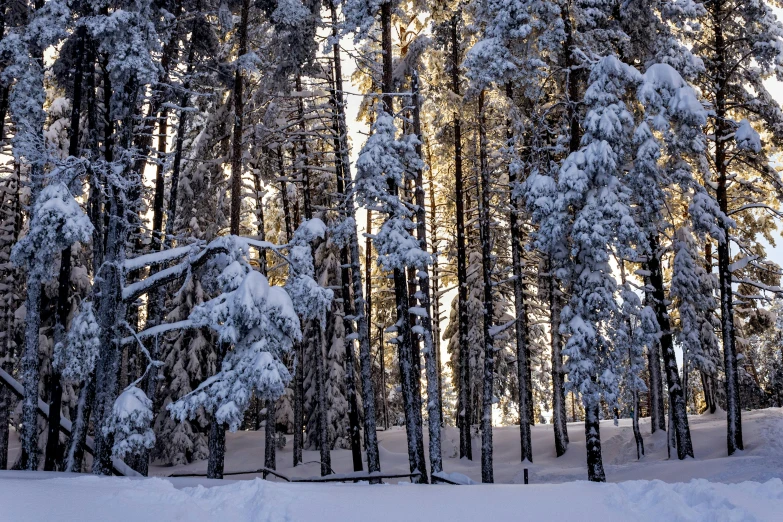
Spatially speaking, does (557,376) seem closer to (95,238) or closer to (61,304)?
(95,238)

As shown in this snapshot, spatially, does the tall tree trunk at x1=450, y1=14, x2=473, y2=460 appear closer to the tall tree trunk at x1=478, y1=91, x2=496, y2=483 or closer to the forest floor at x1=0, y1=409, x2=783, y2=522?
the tall tree trunk at x1=478, y1=91, x2=496, y2=483

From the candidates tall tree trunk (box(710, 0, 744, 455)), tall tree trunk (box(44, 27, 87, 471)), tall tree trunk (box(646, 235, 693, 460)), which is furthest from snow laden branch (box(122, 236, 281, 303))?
tall tree trunk (box(710, 0, 744, 455))

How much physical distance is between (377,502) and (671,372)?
13.7m

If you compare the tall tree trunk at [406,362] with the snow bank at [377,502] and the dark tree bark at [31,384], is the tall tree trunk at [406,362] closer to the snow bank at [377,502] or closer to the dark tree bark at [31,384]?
the snow bank at [377,502]

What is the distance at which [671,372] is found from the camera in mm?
19984

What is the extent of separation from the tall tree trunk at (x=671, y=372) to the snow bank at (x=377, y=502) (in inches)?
410

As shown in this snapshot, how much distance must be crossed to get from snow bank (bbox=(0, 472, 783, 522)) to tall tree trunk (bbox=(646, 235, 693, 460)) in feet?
34.2

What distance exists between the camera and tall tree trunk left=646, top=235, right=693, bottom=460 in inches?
787

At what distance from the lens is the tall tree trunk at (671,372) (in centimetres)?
2000

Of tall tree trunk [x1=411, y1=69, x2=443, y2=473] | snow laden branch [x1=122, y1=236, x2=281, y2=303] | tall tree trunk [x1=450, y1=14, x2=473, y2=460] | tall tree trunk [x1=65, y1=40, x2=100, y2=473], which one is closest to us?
snow laden branch [x1=122, y1=236, x2=281, y2=303]

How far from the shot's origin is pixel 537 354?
3516 cm

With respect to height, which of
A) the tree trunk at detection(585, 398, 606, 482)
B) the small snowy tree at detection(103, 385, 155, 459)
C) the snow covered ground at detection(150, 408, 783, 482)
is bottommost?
the snow covered ground at detection(150, 408, 783, 482)

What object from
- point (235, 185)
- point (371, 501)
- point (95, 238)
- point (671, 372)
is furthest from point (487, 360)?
point (95, 238)

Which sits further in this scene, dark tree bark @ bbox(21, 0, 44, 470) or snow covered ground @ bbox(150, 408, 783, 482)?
snow covered ground @ bbox(150, 408, 783, 482)
